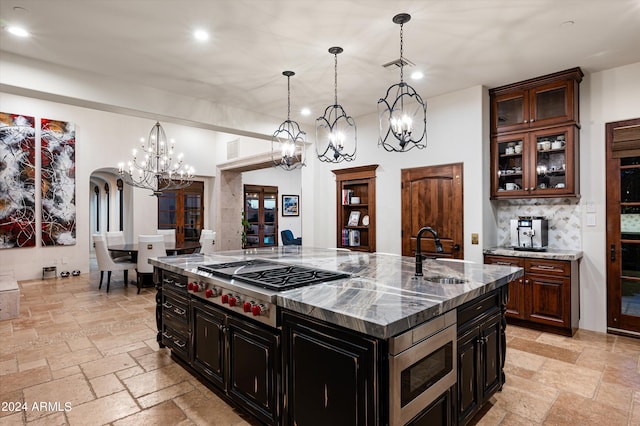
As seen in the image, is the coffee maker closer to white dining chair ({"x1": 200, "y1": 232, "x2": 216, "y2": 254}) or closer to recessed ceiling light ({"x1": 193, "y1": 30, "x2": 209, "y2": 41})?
→ recessed ceiling light ({"x1": 193, "y1": 30, "x2": 209, "y2": 41})

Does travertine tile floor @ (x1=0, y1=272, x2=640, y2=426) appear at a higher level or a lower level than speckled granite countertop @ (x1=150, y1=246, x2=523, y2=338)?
lower

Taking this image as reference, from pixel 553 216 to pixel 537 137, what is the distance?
101 cm

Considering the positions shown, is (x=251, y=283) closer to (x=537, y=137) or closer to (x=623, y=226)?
(x=537, y=137)

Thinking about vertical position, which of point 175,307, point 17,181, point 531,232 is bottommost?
point 175,307

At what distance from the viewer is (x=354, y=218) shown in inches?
236

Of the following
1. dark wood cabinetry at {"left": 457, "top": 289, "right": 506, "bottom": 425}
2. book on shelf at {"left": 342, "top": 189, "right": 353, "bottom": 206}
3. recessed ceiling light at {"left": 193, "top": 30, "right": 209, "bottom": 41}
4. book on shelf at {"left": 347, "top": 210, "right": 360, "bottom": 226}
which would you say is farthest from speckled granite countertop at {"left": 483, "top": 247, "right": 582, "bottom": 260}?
recessed ceiling light at {"left": 193, "top": 30, "right": 209, "bottom": 41}

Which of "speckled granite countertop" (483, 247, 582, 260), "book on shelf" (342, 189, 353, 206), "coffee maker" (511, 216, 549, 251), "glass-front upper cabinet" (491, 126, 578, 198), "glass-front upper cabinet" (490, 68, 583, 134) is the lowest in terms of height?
"speckled granite countertop" (483, 247, 582, 260)

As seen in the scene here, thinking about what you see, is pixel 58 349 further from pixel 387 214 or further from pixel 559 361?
pixel 559 361

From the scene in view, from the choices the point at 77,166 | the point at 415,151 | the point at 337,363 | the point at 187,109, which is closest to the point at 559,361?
the point at 337,363

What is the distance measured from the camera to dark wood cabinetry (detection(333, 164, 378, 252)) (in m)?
5.65

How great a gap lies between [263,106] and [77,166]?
4876 mm

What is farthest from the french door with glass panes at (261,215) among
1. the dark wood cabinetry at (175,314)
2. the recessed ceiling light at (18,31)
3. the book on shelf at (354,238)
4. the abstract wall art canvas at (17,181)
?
the recessed ceiling light at (18,31)

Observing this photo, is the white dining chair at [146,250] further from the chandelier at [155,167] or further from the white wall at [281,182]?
the white wall at [281,182]

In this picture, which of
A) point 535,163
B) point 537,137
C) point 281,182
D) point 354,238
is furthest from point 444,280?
point 281,182
